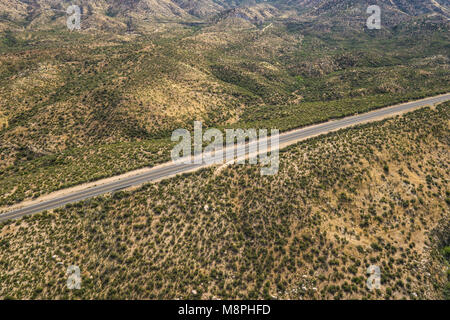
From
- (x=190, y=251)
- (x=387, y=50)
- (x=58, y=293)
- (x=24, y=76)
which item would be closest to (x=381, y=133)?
(x=190, y=251)

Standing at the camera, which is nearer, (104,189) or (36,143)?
(104,189)

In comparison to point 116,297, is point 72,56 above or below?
above

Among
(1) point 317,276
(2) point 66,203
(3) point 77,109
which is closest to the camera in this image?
(1) point 317,276

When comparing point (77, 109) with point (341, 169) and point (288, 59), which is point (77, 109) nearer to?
point (341, 169)

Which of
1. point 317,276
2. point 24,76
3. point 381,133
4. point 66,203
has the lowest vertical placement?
point 317,276

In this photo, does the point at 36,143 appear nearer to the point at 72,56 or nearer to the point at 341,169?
the point at 72,56

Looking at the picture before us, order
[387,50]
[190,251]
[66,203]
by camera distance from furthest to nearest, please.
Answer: [387,50] → [66,203] → [190,251]
